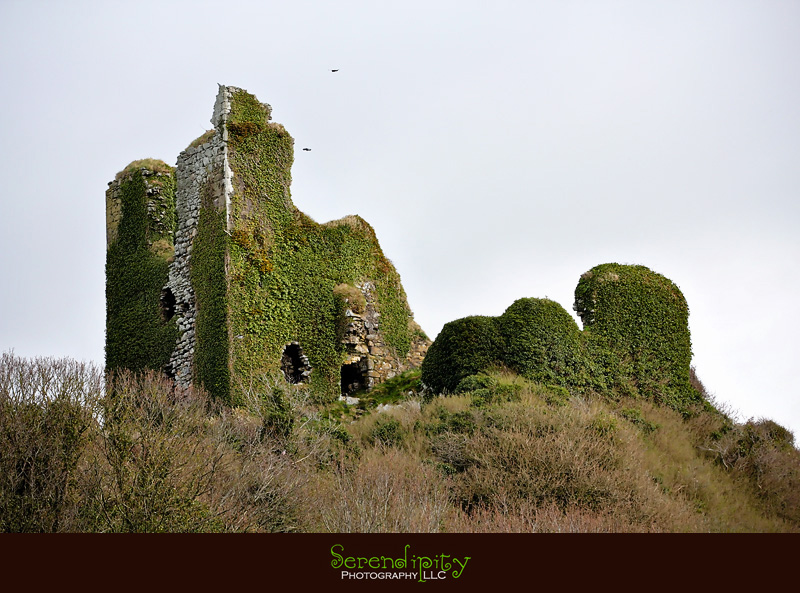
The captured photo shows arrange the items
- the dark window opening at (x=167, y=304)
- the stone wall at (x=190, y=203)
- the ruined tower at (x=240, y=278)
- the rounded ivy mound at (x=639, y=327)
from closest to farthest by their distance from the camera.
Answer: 1. the ruined tower at (x=240, y=278)
2. the stone wall at (x=190, y=203)
3. the rounded ivy mound at (x=639, y=327)
4. the dark window opening at (x=167, y=304)

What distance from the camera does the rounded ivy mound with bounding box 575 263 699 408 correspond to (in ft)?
76.3

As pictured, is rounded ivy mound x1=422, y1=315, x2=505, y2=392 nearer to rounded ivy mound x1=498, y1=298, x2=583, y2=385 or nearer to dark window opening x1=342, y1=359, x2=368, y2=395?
rounded ivy mound x1=498, y1=298, x2=583, y2=385

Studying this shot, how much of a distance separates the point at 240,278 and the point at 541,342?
321 inches

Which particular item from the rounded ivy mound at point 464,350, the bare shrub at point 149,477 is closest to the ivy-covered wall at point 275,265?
the rounded ivy mound at point 464,350

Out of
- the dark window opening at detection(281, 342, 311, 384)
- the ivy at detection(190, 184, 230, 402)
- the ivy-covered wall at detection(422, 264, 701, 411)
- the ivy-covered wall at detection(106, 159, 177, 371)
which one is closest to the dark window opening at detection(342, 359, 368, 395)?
the dark window opening at detection(281, 342, 311, 384)

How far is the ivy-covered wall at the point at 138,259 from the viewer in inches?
944

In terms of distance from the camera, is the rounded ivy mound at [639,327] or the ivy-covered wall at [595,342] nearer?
the ivy-covered wall at [595,342]

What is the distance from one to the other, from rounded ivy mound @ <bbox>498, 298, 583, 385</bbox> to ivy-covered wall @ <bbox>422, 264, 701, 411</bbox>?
0.09 feet

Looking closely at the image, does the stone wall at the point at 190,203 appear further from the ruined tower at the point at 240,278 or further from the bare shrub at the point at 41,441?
the bare shrub at the point at 41,441

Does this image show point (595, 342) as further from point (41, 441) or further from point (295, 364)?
point (41, 441)

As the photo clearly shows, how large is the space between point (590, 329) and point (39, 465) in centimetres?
1539

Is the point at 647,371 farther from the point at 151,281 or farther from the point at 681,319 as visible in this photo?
A: the point at 151,281

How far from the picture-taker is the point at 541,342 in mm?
21891

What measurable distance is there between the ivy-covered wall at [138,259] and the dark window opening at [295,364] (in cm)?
362
